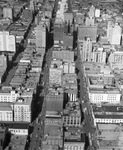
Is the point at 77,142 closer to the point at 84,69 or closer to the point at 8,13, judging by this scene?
the point at 84,69

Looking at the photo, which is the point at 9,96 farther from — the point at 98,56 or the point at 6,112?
the point at 98,56

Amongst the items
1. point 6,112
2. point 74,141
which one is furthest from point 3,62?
point 74,141

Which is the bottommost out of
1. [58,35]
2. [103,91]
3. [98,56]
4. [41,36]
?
[103,91]

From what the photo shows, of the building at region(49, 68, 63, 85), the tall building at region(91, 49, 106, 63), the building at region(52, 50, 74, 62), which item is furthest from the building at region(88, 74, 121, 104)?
the building at region(52, 50, 74, 62)

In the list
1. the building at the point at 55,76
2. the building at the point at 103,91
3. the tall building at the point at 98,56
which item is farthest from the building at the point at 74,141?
the tall building at the point at 98,56

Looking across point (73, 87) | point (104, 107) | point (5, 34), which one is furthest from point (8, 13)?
point (104, 107)

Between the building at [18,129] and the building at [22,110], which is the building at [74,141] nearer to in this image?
the building at [18,129]
